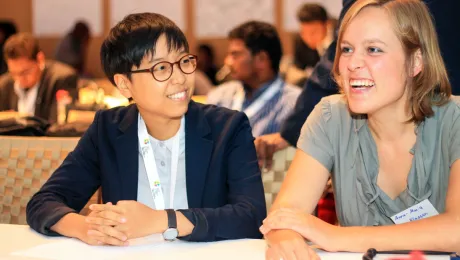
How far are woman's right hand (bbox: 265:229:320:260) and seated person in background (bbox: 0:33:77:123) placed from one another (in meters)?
4.58

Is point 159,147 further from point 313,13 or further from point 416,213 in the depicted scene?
point 313,13

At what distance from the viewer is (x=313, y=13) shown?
750 cm

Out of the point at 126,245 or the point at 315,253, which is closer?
the point at 315,253

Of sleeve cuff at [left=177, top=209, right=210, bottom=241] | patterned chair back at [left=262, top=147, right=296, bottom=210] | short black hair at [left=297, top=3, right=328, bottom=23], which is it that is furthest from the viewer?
short black hair at [left=297, top=3, right=328, bottom=23]

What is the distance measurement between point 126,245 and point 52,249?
18cm

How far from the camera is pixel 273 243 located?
1.76 meters

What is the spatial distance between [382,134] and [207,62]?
804 centimetres

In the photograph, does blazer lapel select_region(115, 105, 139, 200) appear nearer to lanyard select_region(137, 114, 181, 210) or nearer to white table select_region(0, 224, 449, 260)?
lanyard select_region(137, 114, 181, 210)

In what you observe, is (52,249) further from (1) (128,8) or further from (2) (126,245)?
(1) (128,8)

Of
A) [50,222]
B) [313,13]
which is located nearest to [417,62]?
[50,222]

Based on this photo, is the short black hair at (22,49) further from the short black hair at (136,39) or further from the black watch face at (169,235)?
the black watch face at (169,235)

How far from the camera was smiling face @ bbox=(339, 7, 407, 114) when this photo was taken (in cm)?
198

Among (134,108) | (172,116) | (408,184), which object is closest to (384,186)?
(408,184)

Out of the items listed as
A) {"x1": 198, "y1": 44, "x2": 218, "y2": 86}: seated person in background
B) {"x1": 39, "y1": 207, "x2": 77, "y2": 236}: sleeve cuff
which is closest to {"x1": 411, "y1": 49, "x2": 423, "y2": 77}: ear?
{"x1": 39, "y1": 207, "x2": 77, "y2": 236}: sleeve cuff
